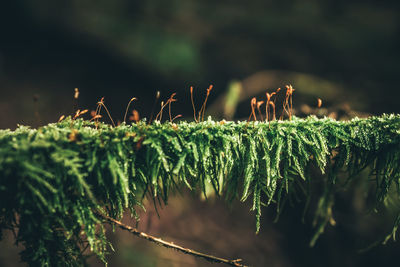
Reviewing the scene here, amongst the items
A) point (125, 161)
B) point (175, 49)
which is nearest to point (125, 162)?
point (125, 161)

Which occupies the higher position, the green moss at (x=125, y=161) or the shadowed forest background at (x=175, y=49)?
the shadowed forest background at (x=175, y=49)

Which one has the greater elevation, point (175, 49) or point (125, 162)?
point (175, 49)

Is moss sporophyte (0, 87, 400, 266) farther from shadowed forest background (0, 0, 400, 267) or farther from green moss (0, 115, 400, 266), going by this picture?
shadowed forest background (0, 0, 400, 267)

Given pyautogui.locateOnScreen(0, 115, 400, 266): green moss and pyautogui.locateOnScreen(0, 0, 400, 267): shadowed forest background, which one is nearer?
pyautogui.locateOnScreen(0, 115, 400, 266): green moss

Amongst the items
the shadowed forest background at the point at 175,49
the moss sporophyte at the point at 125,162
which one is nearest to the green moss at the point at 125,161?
the moss sporophyte at the point at 125,162

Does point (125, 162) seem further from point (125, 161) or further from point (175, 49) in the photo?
point (175, 49)

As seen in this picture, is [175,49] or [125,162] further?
[175,49]

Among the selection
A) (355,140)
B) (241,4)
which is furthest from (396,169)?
(241,4)

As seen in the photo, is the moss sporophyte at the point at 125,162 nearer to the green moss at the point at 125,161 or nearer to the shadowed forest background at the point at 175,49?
the green moss at the point at 125,161

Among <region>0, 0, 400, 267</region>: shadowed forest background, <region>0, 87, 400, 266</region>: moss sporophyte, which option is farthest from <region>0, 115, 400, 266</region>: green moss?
<region>0, 0, 400, 267</region>: shadowed forest background
